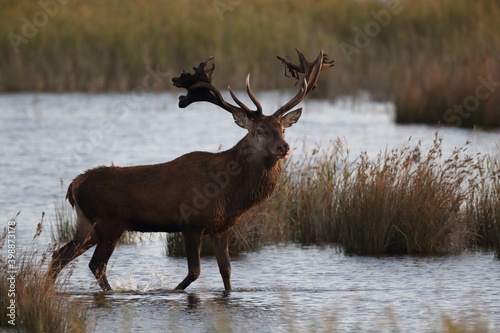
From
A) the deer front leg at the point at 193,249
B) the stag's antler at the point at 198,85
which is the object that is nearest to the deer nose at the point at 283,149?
the stag's antler at the point at 198,85

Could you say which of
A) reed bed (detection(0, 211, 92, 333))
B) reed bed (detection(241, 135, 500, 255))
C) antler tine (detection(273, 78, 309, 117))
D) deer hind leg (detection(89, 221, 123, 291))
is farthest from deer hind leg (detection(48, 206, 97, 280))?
reed bed (detection(241, 135, 500, 255))

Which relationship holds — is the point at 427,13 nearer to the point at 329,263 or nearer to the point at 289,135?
the point at 289,135

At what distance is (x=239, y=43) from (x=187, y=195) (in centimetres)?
2388

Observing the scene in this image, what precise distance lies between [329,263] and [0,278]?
4.46 m

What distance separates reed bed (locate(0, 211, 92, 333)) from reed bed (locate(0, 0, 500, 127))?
17603 millimetres

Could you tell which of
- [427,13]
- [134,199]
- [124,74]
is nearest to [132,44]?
[124,74]

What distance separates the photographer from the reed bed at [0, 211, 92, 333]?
8023 mm

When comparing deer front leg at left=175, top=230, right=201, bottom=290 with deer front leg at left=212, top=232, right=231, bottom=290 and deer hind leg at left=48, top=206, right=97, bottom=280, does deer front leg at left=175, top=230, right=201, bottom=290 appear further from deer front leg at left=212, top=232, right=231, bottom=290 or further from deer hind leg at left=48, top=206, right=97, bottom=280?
deer hind leg at left=48, top=206, right=97, bottom=280

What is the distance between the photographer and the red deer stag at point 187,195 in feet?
33.7

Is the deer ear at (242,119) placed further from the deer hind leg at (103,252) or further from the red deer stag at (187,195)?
the deer hind leg at (103,252)

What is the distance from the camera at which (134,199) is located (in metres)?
10.4

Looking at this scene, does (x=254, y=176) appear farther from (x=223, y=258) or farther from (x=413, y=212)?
(x=413, y=212)

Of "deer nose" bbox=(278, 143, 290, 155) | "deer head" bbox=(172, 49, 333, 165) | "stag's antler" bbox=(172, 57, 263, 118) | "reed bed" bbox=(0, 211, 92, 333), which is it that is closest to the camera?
"reed bed" bbox=(0, 211, 92, 333)

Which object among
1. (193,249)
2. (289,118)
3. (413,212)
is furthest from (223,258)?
(413,212)
